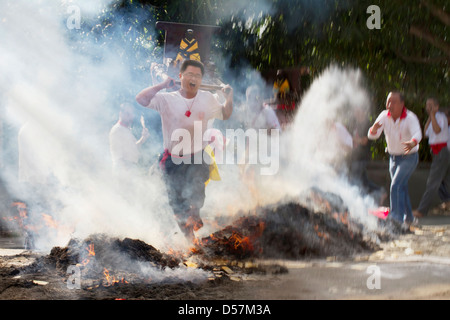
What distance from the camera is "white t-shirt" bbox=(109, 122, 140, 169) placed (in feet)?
22.7

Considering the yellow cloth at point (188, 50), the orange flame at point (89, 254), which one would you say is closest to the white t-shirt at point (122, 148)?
the yellow cloth at point (188, 50)

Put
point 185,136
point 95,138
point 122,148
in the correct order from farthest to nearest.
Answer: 1. point 95,138
2. point 122,148
3. point 185,136

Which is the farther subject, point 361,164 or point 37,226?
point 361,164

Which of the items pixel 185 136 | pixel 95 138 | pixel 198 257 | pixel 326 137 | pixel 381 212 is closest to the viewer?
pixel 198 257

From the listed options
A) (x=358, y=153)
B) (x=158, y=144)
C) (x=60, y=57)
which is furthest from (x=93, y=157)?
(x=358, y=153)

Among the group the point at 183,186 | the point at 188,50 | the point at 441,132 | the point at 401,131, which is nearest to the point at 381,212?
the point at 401,131

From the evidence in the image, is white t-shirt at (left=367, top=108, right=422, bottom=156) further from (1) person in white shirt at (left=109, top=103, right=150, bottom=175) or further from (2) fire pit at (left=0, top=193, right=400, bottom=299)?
(1) person in white shirt at (left=109, top=103, right=150, bottom=175)

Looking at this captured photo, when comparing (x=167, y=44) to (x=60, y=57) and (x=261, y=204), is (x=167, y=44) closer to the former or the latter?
(x=60, y=57)

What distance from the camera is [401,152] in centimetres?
746

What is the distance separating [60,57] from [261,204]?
402 centimetres

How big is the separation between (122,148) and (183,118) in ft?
4.13

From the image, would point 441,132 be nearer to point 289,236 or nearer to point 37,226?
point 289,236

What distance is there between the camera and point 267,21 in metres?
8.20

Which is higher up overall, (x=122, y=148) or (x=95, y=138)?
(x=95, y=138)
